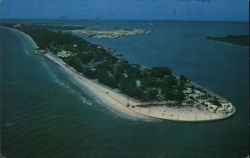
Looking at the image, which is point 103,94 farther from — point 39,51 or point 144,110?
point 39,51

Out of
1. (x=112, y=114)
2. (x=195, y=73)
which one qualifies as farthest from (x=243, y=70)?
(x=112, y=114)

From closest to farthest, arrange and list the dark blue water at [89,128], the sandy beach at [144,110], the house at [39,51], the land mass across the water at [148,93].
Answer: the dark blue water at [89,128] < the sandy beach at [144,110] < the land mass across the water at [148,93] < the house at [39,51]

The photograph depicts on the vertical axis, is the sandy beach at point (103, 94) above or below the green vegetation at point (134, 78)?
below

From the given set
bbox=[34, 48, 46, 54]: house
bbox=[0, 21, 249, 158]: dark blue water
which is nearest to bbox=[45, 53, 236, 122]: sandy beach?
bbox=[0, 21, 249, 158]: dark blue water

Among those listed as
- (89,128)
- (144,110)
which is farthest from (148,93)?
(89,128)

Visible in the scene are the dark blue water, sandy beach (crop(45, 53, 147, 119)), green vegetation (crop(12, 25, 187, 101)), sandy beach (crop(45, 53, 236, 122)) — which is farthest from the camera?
green vegetation (crop(12, 25, 187, 101))

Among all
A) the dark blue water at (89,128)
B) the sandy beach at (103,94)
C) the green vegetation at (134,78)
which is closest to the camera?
the dark blue water at (89,128)

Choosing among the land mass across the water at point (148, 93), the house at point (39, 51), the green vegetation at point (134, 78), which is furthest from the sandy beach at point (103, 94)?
→ the house at point (39, 51)

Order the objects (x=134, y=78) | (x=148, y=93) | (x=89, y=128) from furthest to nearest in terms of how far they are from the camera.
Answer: (x=134, y=78) < (x=148, y=93) < (x=89, y=128)

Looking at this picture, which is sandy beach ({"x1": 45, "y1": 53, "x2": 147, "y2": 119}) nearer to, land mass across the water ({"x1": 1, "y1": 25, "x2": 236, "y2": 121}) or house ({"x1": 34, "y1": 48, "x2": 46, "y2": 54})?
land mass across the water ({"x1": 1, "y1": 25, "x2": 236, "y2": 121})

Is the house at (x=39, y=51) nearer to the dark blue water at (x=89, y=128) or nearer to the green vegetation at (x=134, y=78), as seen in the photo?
the green vegetation at (x=134, y=78)

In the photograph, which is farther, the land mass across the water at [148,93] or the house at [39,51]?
the house at [39,51]
